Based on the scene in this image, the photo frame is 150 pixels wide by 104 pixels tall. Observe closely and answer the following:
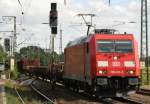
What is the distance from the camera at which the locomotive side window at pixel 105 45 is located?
82.8 feet

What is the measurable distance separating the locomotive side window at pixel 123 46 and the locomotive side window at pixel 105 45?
0.85 feet

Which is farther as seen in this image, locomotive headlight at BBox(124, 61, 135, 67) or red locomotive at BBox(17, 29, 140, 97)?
locomotive headlight at BBox(124, 61, 135, 67)

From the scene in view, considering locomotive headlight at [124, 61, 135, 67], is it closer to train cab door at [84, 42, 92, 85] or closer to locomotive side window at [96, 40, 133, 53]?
locomotive side window at [96, 40, 133, 53]

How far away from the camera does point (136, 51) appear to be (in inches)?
1008

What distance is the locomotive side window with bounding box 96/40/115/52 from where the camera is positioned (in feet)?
82.8

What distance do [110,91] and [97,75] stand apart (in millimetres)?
1211

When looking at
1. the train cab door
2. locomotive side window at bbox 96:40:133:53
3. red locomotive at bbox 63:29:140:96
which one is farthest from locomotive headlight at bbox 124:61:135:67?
the train cab door

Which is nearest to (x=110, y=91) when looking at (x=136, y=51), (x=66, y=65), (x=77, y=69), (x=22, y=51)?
(x=136, y=51)

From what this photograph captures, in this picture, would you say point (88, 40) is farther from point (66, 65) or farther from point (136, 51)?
point (66, 65)

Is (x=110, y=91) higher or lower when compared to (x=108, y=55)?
lower

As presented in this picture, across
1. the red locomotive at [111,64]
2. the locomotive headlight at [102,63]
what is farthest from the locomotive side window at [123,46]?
the locomotive headlight at [102,63]

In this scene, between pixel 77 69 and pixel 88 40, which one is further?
pixel 77 69

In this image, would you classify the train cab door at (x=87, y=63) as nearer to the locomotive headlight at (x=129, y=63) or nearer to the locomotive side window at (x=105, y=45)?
the locomotive side window at (x=105, y=45)

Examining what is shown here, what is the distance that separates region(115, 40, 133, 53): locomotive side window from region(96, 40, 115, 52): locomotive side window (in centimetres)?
26
